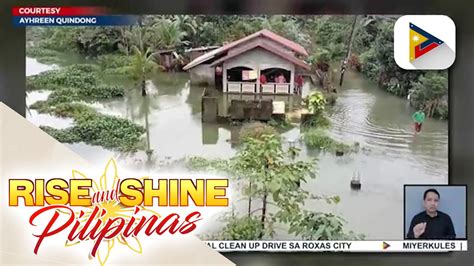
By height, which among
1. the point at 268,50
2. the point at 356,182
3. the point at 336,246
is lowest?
the point at 336,246

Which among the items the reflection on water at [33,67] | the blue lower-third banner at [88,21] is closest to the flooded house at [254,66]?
the blue lower-third banner at [88,21]

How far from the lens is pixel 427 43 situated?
984 mm

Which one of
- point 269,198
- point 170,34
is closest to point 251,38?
point 170,34

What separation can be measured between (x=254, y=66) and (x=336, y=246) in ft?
1.05

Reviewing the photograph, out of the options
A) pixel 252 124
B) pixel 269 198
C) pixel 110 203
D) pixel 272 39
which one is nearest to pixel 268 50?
pixel 272 39

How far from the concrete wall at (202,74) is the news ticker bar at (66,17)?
0.12 metres

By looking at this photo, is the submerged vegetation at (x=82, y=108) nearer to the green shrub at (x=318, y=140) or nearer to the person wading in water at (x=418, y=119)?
the green shrub at (x=318, y=140)

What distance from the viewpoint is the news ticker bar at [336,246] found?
0.98 metres

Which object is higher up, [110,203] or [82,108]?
[82,108]

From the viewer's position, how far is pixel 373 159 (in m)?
0.99

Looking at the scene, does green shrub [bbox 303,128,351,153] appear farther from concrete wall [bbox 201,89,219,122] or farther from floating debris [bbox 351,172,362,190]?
concrete wall [bbox 201,89,219,122]

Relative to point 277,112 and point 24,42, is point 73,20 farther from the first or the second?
point 277,112

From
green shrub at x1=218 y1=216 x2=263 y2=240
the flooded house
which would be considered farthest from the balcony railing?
green shrub at x1=218 y1=216 x2=263 y2=240

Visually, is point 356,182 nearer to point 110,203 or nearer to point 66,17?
point 110,203
